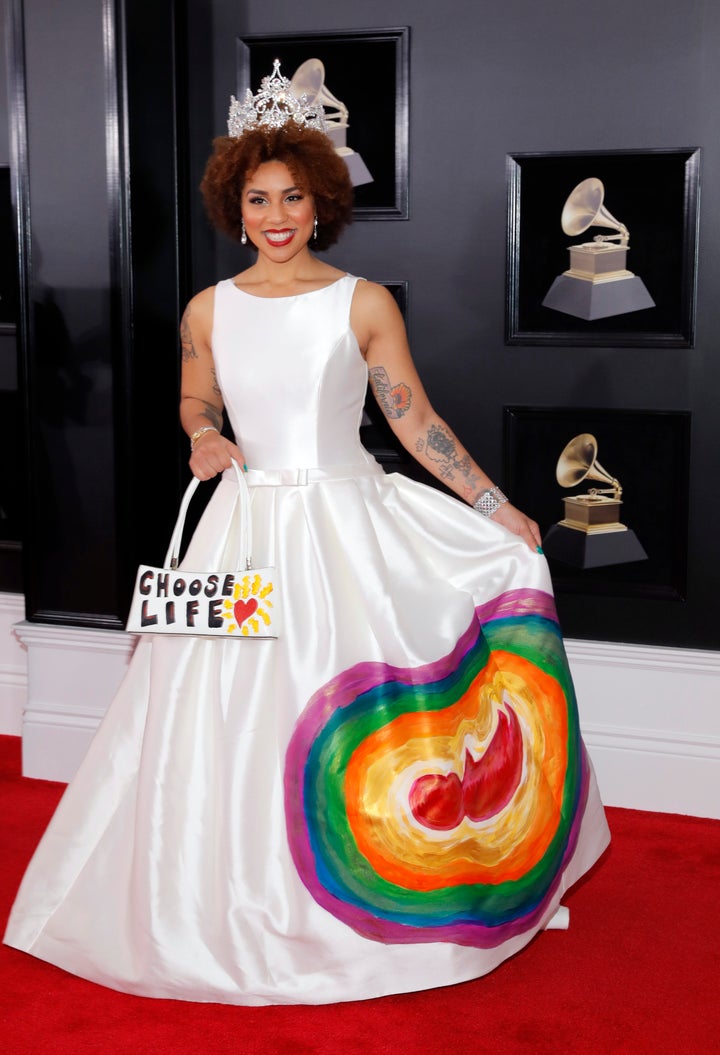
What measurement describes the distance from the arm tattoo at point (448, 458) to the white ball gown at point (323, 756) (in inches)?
2.2

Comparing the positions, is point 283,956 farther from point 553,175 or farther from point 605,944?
point 553,175

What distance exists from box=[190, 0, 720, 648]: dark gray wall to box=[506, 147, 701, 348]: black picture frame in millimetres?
32

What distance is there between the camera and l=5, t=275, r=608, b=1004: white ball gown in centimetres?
239

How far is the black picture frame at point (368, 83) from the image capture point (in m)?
→ 3.31

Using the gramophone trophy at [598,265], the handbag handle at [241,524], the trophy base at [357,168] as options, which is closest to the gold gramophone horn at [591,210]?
the gramophone trophy at [598,265]

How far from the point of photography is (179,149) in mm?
3467

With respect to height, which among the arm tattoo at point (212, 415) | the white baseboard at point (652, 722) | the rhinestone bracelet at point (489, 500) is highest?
the arm tattoo at point (212, 415)

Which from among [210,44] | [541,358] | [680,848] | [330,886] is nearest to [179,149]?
[210,44]

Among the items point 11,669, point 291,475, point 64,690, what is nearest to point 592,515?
point 291,475

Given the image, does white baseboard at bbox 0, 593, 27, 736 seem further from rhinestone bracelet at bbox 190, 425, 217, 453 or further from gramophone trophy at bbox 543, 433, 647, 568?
gramophone trophy at bbox 543, 433, 647, 568

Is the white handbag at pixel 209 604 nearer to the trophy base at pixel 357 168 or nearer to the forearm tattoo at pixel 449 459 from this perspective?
the forearm tattoo at pixel 449 459

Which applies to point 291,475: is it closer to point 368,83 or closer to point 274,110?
point 274,110

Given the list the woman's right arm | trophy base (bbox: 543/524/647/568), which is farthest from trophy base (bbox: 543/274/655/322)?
the woman's right arm

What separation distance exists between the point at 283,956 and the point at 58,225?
2.12 meters
